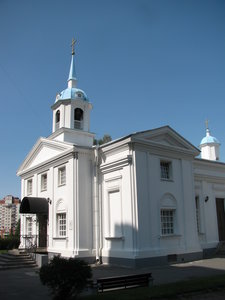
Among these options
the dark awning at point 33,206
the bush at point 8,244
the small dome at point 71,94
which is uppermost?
the small dome at point 71,94

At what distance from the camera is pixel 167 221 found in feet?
58.4

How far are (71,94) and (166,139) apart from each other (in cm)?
751

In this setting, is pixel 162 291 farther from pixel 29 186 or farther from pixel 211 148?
pixel 211 148

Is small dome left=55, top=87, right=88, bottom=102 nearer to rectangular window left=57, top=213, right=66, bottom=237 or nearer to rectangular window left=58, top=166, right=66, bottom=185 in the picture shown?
rectangular window left=58, top=166, right=66, bottom=185

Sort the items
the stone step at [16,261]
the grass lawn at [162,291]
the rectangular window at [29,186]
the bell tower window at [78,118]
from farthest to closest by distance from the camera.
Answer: the rectangular window at [29,186]
the bell tower window at [78,118]
the stone step at [16,261]
the grass lawn at [162,291]

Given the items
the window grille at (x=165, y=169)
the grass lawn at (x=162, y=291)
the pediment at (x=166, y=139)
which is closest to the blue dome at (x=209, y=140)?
the pediment at (x=166, y=139)

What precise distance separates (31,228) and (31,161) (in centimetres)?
474

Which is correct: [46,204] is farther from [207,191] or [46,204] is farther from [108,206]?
[207,191]

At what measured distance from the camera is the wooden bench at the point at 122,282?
30.9 feet

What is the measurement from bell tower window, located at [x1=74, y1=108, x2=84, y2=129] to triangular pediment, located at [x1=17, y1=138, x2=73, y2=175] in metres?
2.21

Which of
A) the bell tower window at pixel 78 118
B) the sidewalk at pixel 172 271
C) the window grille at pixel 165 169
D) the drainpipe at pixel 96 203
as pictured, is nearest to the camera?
the sidewalk at pixel 172 271

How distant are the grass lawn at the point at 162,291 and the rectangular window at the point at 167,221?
22.4 ft

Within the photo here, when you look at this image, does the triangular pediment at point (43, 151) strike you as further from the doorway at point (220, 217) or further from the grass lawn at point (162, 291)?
the doorway at point (220, 217)

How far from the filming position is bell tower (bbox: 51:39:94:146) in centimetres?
2153
